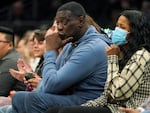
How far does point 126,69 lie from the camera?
5699 mm

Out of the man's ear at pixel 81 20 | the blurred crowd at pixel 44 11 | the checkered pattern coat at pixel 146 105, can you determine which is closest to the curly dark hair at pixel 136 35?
the man's ear at pixel 81 20

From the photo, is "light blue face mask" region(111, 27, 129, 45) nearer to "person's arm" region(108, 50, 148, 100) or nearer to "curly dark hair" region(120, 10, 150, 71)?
"curly dark hair" region(120, 10, 150, 71)

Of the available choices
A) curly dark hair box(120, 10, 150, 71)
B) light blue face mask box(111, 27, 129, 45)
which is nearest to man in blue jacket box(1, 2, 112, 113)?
light blue face mask box(111, 27, 129, 45)

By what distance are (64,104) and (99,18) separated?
867 cm

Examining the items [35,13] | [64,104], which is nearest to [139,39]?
[64,104]

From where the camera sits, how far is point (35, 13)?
15.7m

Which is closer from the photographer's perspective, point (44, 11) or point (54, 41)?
point (54, 41)

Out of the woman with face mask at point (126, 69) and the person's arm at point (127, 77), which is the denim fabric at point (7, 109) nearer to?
the woman with face mask at point (126, 69)

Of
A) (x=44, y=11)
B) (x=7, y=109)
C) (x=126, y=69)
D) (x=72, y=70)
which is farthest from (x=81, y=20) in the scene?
(x=44, y=11)

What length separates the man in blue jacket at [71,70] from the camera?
5773 mm

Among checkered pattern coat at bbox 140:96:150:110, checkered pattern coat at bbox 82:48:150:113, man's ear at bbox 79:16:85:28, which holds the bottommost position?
checkered pattern coat at bbox 140:96:150:110

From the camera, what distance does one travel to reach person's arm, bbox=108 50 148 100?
223 inches

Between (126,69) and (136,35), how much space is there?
0.37 m

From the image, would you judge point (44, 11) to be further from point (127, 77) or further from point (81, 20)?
point (127, 77)
